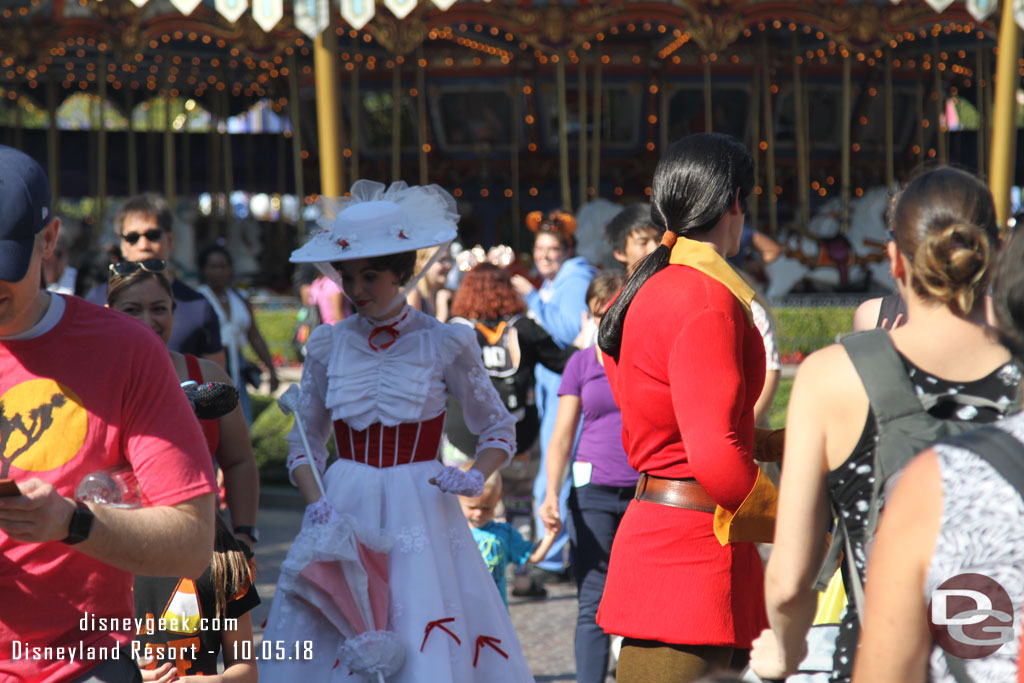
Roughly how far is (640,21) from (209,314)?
452 inches

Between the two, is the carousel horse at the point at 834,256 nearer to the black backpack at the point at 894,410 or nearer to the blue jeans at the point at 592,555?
the blue jeans at the point at 592,555

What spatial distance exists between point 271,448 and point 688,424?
300 inches

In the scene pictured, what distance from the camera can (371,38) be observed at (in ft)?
53.4

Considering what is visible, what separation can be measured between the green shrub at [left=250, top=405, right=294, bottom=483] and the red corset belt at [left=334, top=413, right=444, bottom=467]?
5751 millimetres

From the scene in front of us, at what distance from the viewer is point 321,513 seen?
3.61m

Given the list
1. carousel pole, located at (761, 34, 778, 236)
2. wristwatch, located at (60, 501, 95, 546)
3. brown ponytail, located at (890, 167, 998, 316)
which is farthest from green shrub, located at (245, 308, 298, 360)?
brown ponytail, located at (890, 167, 998, 316)

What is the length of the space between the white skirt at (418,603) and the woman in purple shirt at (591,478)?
0.48 m

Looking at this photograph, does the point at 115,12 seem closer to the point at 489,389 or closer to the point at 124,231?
the point at 124,231

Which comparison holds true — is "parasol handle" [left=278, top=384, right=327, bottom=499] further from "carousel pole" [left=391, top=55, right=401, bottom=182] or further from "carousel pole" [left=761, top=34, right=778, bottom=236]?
"carousel pole" [left=761, top=34, right=778, bottom=236]

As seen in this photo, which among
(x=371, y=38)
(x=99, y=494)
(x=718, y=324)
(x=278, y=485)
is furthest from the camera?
(x=371, y=38)

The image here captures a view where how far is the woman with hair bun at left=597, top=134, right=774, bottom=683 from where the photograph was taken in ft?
8.17

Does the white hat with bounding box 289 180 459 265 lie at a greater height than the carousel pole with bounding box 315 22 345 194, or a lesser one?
lesser

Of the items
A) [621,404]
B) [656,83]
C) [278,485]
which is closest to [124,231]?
[621,404]

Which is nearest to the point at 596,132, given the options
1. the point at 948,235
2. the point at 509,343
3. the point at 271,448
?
the point at 271,448
